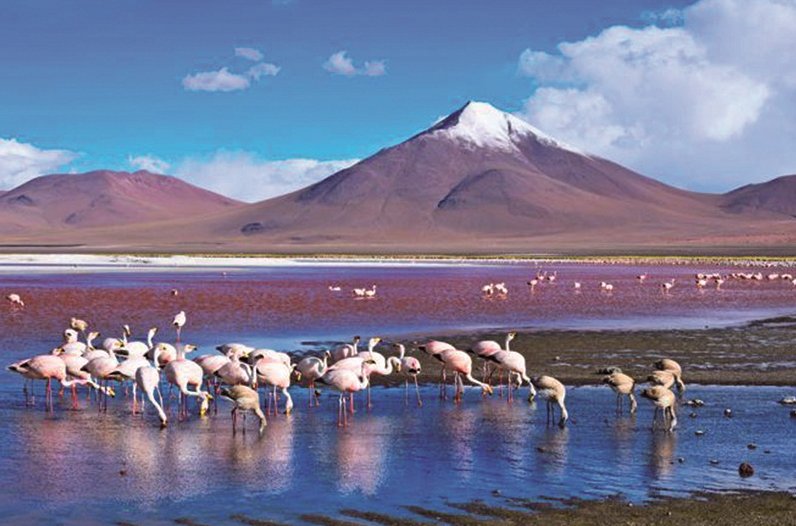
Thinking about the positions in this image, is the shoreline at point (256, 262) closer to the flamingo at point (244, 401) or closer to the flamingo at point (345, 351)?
the flamingo at point (345, 351)

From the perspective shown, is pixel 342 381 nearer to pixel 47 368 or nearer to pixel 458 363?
pixel 458 363

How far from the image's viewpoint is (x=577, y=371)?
20.8 meters

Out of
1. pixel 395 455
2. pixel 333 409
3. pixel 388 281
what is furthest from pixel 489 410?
pixel 388 281

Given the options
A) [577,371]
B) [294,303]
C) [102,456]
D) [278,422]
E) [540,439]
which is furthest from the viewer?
[294,303]

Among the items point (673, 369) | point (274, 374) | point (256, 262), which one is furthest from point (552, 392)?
point (256, 262)

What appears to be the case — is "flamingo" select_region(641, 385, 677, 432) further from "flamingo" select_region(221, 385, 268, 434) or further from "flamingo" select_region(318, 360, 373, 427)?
"flamingo" select_region(221, 385, 268, 434)

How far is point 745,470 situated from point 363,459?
183 inches

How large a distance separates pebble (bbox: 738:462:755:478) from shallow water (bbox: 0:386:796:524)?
3.8 inches

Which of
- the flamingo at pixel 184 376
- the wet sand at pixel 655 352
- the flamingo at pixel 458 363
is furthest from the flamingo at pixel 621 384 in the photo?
the flamingo at pixel 184 376

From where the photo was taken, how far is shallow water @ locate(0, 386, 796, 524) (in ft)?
35.6

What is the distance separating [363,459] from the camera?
42.3ft

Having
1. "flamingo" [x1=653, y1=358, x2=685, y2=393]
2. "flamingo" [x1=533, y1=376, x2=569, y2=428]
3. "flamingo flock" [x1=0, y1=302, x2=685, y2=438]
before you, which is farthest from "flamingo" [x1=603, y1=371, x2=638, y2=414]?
"flamingo" [x1=653, y1=358, x2=685, y2=393]

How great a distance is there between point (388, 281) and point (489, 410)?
1608 inches

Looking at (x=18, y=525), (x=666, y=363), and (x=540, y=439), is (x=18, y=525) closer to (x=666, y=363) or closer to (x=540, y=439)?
(x=540, y=439)
